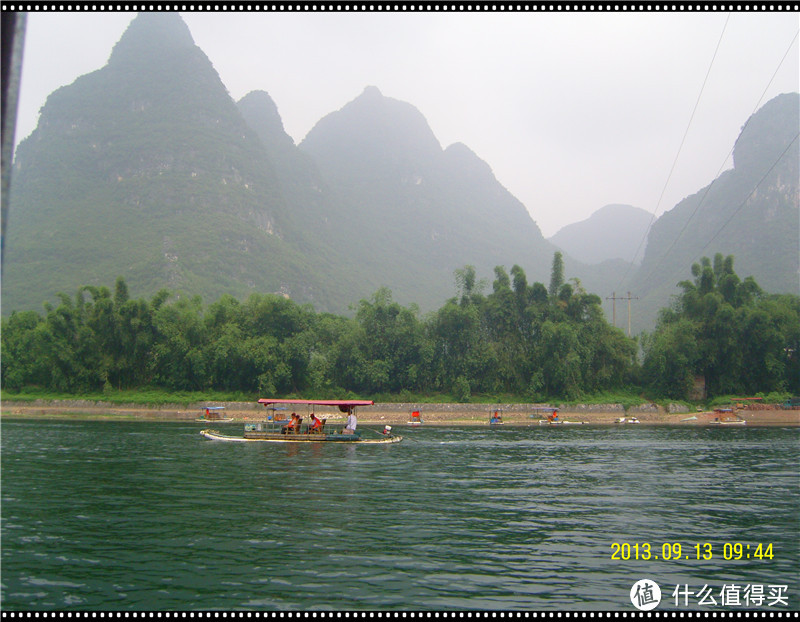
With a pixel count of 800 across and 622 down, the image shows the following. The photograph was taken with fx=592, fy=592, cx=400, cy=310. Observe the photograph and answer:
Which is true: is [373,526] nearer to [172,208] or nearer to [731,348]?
[731,348]

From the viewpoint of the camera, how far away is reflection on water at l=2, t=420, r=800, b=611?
10531mm

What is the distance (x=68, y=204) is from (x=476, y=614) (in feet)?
519

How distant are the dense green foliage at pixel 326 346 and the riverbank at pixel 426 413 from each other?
2853mm

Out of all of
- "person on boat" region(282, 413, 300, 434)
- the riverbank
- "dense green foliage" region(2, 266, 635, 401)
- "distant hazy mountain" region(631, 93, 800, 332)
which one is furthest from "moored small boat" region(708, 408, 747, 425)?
"distant hazy mountain" region(631, 93, 800, 332)

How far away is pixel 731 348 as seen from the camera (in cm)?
6116

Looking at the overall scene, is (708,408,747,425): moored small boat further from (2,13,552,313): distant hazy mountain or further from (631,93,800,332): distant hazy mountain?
(2,13,552,313): distant hazy mountain

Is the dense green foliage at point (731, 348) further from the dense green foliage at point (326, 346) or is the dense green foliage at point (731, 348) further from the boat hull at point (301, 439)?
the boat hull at point (301, 439)

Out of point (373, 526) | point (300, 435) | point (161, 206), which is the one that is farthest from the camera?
point (161, 206)

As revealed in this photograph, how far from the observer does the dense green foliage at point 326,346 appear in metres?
60.9

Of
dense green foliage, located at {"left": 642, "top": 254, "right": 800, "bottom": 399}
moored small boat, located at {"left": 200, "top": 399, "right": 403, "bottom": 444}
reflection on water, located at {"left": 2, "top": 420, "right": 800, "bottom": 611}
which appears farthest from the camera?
dense green foliage, located at {"left": 642, "top": 254, "right": 800, "bottom": 399}

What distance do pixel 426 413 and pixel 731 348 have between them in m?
32.3

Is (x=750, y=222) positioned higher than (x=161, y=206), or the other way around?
(x=161, y=206)
